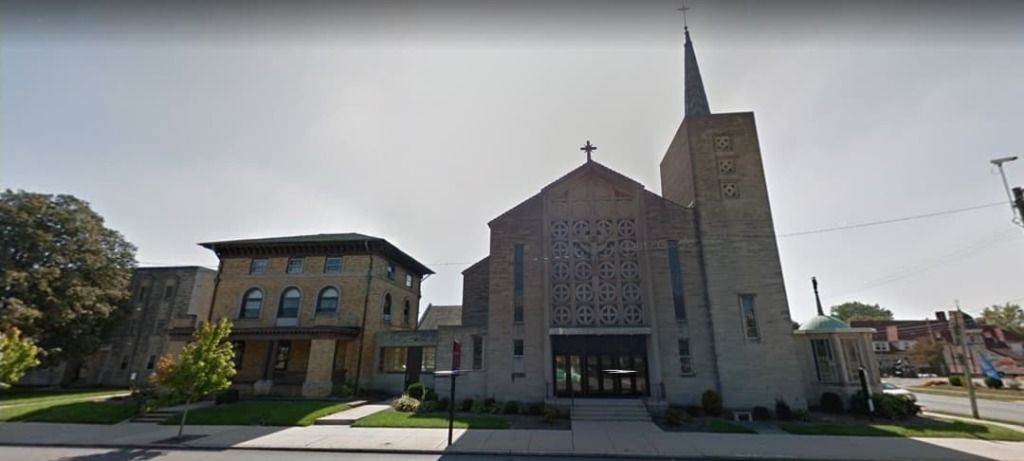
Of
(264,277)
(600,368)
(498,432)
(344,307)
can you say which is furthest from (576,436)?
(264,277)

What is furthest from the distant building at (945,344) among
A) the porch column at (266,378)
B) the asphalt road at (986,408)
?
the porch column at (266,378)

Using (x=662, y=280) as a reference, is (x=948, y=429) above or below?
below

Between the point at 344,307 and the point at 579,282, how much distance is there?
49.1 feet

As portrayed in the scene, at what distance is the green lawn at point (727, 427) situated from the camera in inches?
574

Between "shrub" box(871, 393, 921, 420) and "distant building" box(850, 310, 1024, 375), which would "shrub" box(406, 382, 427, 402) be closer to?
"shrub" box(871, 393, 921, 420)

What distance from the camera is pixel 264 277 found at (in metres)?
26.2

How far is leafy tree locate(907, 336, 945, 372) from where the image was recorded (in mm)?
50750

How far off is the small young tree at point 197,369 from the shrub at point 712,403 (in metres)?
19.6

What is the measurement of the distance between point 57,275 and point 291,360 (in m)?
17.8

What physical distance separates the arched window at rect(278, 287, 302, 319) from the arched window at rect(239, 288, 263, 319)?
1.46 meters

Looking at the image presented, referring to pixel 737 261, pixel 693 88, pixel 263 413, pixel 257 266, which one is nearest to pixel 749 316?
pixel 737 261

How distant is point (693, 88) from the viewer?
85.4 ft

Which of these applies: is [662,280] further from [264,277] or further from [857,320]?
[857,320]

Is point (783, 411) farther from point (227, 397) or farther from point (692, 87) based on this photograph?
point (227, 397)
